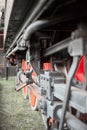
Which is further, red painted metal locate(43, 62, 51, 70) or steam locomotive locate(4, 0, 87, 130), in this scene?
red painted metal locate(43, 62, 51, 70)

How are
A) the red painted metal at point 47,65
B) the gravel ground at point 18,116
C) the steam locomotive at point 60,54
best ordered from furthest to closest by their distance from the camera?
the gravel ground at point 18,116 < the red painted metal at point 47,65 < the steam locomotive at point 60,54

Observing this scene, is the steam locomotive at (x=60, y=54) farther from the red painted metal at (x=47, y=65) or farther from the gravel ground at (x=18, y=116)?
the gravel ground at (x=18, y=116)

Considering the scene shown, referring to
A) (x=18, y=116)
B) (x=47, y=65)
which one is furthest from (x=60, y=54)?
(x=18, y=116)

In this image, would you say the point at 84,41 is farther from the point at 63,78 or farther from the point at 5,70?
the point at 5,70

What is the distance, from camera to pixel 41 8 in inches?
53.0

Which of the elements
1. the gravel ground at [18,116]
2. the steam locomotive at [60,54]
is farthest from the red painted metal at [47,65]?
the gravel ground at [18,116]

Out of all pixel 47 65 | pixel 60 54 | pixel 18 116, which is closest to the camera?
pixel 60 54

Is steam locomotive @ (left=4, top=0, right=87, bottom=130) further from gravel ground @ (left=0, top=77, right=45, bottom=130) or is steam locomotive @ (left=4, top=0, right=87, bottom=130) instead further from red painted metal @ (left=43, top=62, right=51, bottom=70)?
gravel ground @ (left=0, top=77, right=45, bottom=130)

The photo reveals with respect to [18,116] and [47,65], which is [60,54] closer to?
[47,65]

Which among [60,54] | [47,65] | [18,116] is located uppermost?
[60,54]

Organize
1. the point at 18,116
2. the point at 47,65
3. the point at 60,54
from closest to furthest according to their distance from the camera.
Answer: the point at 60,54 → the point at 47,65 → the point at 18,116

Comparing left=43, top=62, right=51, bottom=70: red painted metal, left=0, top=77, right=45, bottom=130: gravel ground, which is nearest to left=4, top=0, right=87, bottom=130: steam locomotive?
left=43, top=62, right=51, bottom=70: red painted metal

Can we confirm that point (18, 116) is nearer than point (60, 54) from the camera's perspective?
No

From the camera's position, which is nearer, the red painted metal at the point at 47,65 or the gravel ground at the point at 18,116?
the red painted metal at the point at 47,65
